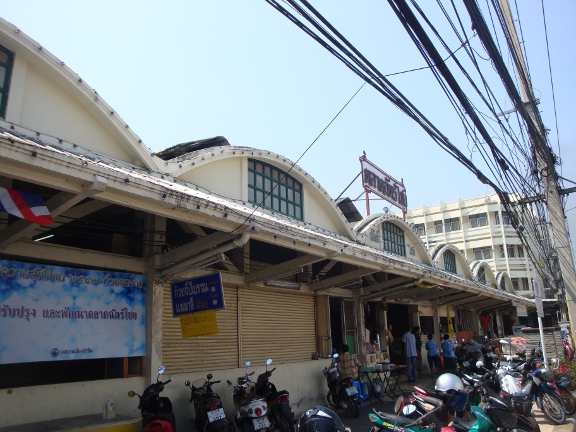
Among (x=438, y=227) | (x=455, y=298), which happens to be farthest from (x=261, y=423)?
(x=438, y=227)

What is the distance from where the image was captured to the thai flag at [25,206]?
16.3 feet

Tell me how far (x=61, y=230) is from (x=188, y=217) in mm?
2278

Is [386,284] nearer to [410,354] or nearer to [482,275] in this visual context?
[410,354]

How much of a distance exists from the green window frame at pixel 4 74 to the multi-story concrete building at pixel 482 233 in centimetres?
4945

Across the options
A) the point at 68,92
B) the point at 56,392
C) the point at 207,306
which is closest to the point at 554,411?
the point at 207,306

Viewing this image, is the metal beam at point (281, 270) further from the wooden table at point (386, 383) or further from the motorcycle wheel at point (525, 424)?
the motorcycle wheel at point (525, 424)

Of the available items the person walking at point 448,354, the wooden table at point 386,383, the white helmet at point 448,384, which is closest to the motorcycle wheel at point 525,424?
the white helmet at point 448,384

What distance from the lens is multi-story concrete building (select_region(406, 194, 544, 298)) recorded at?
172 ft

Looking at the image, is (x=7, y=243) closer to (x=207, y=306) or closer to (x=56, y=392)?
(x=56, y=392)

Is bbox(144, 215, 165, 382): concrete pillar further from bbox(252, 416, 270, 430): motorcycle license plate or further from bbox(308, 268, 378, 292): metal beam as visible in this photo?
bbox(308, 268, 378, 292): metal beam

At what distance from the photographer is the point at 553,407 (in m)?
8.72

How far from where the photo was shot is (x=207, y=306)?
24.9 ft

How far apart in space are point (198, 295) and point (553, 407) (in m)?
6.80

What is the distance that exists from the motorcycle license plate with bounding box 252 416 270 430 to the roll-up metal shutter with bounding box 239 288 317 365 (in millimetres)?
2656
